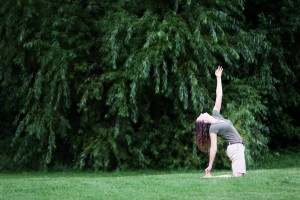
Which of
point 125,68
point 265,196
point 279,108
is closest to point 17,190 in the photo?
point 265,196

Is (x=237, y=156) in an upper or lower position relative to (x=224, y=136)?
lower

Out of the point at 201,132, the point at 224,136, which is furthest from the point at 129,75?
the point at 224,136

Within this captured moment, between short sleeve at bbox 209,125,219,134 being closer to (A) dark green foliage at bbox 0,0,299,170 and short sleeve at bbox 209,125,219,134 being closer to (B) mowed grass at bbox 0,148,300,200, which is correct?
(B) mowed grass at bbox 0,148,300,200

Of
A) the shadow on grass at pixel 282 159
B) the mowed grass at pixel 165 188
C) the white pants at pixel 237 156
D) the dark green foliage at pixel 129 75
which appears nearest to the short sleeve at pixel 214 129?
the white pants at pixel 237 156

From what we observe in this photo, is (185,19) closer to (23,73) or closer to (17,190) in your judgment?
(23,73)

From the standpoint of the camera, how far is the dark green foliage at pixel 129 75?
15.3 m

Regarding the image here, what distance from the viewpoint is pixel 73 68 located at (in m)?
16.5

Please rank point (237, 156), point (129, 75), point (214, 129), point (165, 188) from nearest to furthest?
point (165, 188) → point (214, 129) → point (237, 156) → point (129, 75)

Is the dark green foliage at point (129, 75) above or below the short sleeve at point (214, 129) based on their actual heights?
above

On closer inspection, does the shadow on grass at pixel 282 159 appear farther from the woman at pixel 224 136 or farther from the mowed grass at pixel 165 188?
the mowed grass at pixel 165 188

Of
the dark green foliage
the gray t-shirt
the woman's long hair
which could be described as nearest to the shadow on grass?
the dark green foliage

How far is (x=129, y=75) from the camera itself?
15.2 m

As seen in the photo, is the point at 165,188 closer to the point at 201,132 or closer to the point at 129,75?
the point at 201,132

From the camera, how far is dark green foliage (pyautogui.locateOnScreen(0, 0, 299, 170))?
15.3 m
